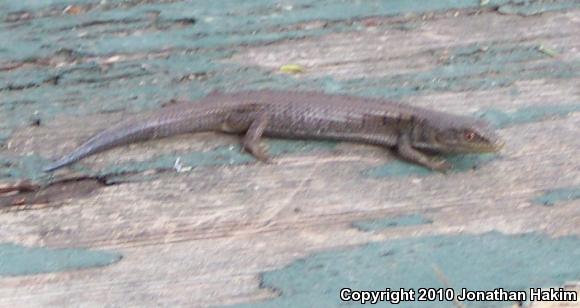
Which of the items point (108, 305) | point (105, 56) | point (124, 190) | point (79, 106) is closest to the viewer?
point (108, 305)

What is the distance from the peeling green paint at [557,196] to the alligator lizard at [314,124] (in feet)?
0.77

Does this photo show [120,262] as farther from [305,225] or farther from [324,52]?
[324,52]

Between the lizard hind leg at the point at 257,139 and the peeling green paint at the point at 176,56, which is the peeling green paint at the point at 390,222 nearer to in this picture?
the lizard hind leg at the point at 257,139

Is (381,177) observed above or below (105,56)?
below

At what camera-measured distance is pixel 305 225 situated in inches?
103

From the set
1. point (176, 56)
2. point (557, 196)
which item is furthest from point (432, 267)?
point (176, 56)

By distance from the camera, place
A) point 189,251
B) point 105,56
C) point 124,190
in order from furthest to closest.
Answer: point 105,56 < point 124,190 < point 189,251

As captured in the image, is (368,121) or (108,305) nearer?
(108,305)

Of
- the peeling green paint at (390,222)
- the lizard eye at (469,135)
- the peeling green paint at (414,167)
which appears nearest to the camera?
the peeling green paint at (390,222)

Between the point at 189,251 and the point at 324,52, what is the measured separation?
111cm

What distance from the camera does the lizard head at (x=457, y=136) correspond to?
294cm

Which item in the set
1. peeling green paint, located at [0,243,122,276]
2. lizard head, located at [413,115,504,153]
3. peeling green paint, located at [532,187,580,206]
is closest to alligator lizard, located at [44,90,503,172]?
lizard head, located at [413,115,504,153]

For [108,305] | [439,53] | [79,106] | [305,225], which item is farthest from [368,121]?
[108,305]

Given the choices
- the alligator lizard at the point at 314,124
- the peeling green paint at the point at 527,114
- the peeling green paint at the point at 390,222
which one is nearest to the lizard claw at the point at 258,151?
the alligator lizard at the point at 314,124
